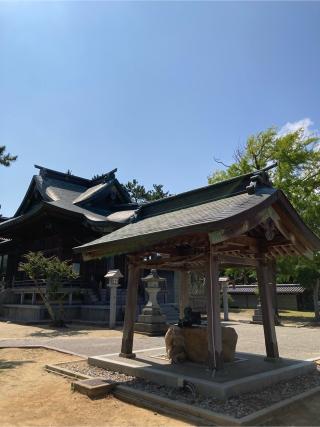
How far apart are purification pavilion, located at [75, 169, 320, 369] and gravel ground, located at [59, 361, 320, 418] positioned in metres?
0.84

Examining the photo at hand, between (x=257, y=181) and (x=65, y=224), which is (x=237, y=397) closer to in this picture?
(x=257, y=181)

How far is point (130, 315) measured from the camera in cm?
878

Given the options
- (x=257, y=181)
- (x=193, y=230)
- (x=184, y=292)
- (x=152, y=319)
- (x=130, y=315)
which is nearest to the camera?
(x=193, y=230)

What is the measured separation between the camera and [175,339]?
8078 mm

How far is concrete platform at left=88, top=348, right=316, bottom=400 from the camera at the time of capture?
6.03 meters

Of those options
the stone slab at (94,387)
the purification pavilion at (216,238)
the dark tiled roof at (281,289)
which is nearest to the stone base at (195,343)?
the purification pavilion at (216,238)

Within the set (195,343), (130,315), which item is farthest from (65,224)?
(195,343)

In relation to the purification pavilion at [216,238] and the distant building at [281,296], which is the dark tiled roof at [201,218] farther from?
the distant building at [281,296]

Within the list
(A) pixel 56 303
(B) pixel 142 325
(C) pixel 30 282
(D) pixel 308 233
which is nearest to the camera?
(D) pixel 308 233

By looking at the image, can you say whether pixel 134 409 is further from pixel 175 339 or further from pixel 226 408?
pixel 175 339

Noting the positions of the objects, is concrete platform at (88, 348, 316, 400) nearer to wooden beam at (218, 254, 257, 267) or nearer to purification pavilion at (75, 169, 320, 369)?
purification pavilion at (75, 169, 320, 369)

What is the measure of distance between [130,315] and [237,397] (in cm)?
356

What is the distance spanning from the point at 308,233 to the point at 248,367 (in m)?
3.13

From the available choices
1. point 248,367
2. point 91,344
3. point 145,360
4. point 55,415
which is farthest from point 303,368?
point 91,344
